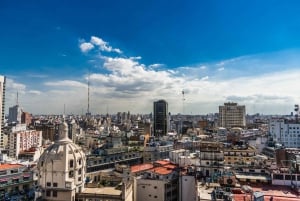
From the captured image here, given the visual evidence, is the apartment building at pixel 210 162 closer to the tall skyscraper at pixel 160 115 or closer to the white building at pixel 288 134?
the white building at pixel 288 134

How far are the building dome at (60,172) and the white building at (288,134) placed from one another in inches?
3136

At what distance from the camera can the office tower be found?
178 metres

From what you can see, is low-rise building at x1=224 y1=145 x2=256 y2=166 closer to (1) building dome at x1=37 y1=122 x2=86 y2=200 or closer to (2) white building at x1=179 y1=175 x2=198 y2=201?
(2) white building at x1=179 y1=175 x2=198 y2=201

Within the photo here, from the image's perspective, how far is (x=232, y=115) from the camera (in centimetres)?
18150

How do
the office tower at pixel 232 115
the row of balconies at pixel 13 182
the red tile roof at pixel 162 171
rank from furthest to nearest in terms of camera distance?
the office tower at pixel 232 115 < the row of balconies at pixel 13 182 < the red tile roof at pixel 162 171

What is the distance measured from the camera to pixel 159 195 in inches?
1820

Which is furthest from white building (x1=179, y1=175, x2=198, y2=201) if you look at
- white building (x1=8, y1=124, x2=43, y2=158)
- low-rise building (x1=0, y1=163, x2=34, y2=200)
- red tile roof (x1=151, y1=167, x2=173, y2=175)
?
white building (x1=8, y1=124, x2=43, y2=158)

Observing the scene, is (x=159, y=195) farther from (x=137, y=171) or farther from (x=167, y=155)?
(x=167, y=155)

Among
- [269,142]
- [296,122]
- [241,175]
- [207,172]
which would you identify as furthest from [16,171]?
[296,122]

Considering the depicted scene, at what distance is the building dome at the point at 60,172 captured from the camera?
38.8 m

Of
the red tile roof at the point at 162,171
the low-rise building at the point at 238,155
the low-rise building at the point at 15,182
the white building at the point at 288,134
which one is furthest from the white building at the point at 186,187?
the white building at the point at 288,134

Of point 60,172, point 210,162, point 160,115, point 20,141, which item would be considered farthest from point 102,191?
point 160,115

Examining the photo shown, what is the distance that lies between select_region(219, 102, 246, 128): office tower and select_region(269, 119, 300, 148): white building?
71.8m

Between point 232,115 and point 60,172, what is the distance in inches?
6102
